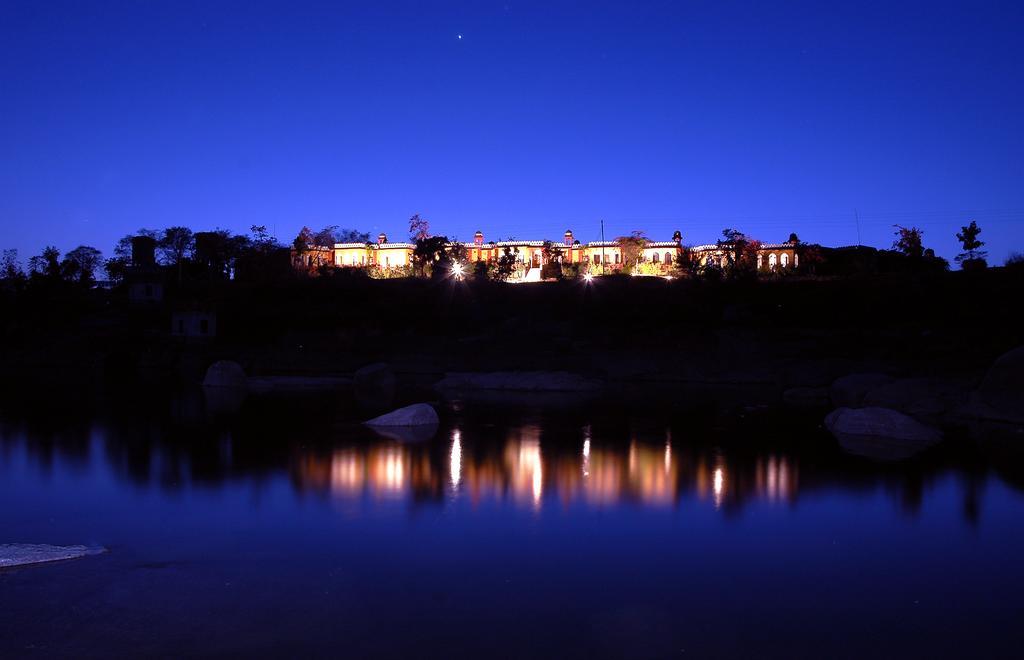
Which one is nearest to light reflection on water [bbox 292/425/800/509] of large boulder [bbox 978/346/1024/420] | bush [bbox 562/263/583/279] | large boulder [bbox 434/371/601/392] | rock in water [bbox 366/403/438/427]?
rock in water [bbox 366/403/438/427]

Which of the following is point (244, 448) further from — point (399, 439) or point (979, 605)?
point (979, 605)

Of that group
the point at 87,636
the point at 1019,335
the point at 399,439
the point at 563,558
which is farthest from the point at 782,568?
the point at 1019,335

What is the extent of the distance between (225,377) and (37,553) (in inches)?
1051

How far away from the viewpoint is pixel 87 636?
696cm

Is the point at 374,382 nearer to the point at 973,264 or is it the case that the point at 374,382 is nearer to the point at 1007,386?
the point at 1007,386

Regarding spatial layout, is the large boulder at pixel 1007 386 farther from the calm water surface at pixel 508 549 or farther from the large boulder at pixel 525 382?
the large boulder at pixel 525 382

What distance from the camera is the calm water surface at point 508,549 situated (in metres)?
7.27

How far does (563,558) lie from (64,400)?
88.9 feet

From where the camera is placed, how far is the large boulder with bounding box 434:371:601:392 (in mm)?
34594

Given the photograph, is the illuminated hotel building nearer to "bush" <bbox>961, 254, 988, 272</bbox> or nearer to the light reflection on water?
"bush" <bbox>961, 254, 988, 272</bbox>

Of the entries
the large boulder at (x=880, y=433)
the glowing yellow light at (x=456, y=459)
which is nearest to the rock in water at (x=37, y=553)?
the glowing yellow light at (x=456, y=459)

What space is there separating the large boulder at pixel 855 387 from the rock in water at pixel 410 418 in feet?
48.5

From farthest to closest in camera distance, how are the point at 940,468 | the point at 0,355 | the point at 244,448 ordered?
the point at 0,355
the point at 244,448
the point at 940,468

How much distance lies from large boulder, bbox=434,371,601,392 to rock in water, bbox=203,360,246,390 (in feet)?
29.5
